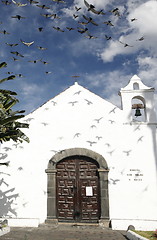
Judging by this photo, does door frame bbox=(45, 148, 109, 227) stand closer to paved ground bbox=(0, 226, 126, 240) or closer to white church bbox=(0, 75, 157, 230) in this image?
white church bbox=(0, 75, 157, 230)

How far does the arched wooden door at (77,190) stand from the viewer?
8.36 meters

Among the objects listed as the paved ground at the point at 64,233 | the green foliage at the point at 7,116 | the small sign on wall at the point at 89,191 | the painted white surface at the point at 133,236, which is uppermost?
the green foliage at the point at 7,116

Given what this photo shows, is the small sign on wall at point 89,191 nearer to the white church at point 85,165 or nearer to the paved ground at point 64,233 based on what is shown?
the white church at point 85,165

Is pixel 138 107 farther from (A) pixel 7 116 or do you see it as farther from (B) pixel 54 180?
(A) pixel 7 116

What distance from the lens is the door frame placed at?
8.19 m

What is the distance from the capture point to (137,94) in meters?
9.26

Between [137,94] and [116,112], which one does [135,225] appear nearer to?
[116,112]

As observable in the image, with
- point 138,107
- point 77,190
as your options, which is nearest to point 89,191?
point 77,190

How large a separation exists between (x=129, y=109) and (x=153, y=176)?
2818 millimetres

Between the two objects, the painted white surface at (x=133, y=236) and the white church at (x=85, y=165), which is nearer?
the painted white surface at (x=133, y=236)

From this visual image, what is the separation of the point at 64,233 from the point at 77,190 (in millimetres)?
1721

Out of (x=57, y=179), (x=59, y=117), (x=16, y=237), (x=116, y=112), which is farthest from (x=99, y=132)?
(x=16, y=237)

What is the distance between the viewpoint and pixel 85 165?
28.8 feet

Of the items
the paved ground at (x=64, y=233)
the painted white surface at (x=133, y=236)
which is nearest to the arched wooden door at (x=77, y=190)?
the paved ground at (x=64, y=233)
